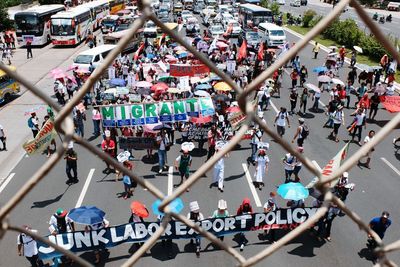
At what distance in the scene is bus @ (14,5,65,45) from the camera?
107 feet

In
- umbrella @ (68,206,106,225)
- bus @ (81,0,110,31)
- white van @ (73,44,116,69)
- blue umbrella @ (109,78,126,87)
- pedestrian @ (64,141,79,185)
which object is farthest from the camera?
bus @ (81,0,110,31)

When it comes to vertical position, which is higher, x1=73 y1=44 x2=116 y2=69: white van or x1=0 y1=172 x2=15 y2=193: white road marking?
x1=73 y1=44 x2=116 y2=69: white van

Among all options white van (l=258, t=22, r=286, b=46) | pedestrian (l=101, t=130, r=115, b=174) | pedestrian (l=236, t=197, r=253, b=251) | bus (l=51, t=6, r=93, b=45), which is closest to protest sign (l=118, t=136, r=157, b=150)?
pedestrian (l=101, t=130, r=115, b=174)

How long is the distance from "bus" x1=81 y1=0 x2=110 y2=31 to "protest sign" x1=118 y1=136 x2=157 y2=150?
95.9ft

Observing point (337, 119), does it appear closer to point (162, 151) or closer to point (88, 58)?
point (162, 151)

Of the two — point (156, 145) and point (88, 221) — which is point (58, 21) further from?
point (88, 221)

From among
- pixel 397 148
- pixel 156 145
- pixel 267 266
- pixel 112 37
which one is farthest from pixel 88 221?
pixel 112 37

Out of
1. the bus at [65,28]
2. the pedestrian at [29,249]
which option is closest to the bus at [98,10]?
the bus at [65,28]

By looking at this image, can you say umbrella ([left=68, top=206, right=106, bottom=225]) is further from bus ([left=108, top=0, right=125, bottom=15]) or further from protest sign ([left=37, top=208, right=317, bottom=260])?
bus ([left=108, top=0, right=125, bottom=15])

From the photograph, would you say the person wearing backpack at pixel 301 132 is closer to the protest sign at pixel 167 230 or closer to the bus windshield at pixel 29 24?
the protest sign at pixel 167 230

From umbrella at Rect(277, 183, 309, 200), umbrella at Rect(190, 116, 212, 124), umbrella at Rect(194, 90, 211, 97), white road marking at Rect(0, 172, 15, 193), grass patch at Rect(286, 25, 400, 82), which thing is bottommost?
grass patch at Rect(286, 25, 400, 82)

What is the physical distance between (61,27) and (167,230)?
29.3 m

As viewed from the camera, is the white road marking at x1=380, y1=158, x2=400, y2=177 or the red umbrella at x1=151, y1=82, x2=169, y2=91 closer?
the white road marking at x1=380, y1=158, x2=400, y2=177

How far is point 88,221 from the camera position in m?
8.72
